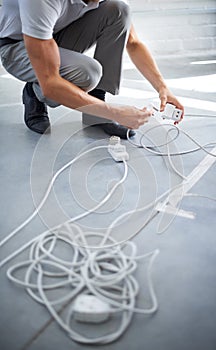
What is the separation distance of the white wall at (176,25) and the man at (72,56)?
149 cm

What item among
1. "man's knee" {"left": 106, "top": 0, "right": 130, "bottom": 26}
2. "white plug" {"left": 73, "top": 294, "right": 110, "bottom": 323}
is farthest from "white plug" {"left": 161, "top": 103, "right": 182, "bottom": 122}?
"white plug" {"left": 73, "top": 294, "right": 110, "bottom": 323}

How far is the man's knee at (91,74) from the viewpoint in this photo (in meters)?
1.65

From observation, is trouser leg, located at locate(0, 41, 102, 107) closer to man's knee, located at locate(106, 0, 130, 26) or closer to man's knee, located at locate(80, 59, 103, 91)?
man's knee, located at locate(80, 59, 103, 91)

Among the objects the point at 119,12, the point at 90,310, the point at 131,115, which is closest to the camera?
the point at 90,310

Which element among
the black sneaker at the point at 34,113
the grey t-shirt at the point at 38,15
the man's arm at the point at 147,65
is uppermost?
the grey t-shirt at the point at 38,15

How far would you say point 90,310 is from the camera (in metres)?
0.90

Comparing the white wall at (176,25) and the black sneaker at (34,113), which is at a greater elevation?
the black sneaker at (34,113)

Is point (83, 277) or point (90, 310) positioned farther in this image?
point (83, 277)

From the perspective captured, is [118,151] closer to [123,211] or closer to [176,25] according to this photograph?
[123,211]

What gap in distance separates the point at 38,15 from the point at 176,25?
220cm

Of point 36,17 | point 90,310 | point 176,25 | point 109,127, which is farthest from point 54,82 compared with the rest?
point 176,25

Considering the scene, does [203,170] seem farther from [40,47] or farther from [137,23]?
[137,23]

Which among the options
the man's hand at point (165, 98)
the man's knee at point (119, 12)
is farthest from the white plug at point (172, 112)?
the man's knee at point (119, 12)

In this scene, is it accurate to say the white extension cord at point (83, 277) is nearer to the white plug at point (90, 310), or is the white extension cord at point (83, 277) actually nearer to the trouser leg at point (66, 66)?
the white plug at point (90, 310)
